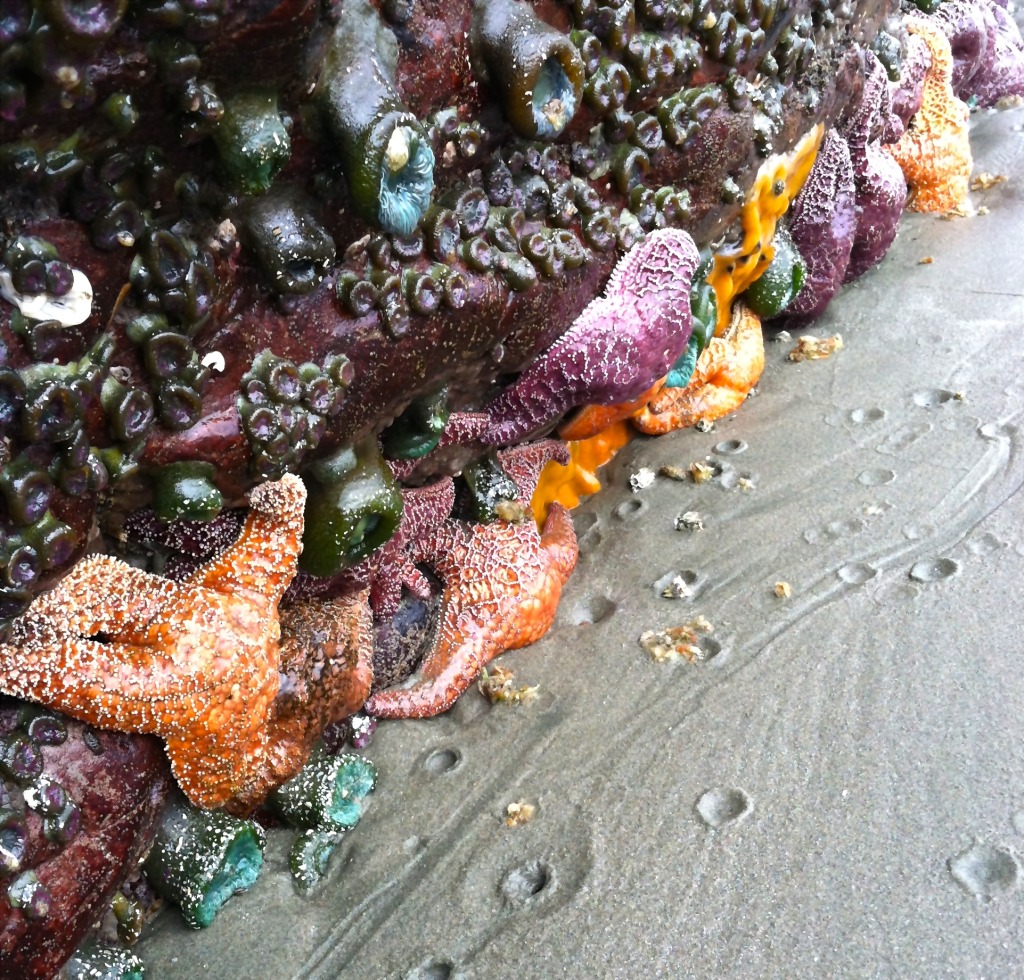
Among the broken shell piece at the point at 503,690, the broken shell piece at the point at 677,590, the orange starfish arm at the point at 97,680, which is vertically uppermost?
the orange starfish arm at the point at 97,680

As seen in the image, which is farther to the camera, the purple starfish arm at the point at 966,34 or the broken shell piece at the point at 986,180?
the broken shell piece at the point at 986,180

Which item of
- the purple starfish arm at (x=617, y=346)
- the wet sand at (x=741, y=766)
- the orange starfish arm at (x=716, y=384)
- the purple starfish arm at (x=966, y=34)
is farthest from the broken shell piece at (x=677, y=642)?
the purple starfish arm at (x=966, y=34)

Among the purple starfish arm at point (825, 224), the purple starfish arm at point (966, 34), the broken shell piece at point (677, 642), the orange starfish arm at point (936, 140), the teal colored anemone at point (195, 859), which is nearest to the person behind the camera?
the teal colored anemone at point (195, 859)

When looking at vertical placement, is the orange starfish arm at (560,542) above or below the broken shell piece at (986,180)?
below

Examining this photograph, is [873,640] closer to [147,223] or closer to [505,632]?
[505,632]

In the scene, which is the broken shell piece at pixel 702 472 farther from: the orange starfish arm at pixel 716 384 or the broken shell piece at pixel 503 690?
the broken shell piece at pixel 503 690

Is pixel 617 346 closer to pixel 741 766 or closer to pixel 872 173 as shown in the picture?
pixel 741 766
